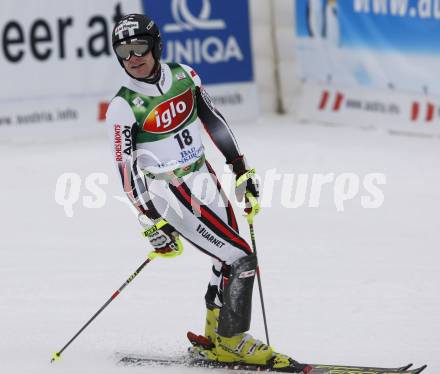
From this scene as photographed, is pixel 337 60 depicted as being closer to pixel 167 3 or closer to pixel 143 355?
pixel 167 3

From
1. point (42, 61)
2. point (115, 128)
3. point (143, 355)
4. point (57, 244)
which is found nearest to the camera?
point (115, 128)

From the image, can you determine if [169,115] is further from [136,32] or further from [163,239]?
[163,239]

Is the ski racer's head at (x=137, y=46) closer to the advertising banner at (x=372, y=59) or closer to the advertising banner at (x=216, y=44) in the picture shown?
the advertising banner at (x=372, y=59)

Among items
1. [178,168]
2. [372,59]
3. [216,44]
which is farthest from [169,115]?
[216,44]

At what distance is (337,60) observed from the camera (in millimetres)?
13766

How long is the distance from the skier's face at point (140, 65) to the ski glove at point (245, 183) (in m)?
0.74

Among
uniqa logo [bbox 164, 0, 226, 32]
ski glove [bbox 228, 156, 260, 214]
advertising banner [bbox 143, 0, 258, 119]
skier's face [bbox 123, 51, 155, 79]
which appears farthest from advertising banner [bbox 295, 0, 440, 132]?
skier's face [bbox 123, 51, 155, 79]

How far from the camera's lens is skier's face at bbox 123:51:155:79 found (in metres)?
5.45

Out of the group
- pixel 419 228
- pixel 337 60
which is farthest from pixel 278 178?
pixel 337 60

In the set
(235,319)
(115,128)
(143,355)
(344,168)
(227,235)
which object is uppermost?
(115,128)

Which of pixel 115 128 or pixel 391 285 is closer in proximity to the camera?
pixel 115 128

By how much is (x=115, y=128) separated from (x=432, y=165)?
6.32 m

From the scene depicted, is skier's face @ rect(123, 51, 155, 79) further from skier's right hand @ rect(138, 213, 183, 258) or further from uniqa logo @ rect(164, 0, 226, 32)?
uniqa logo @ rect(164, 0, 226, 32)

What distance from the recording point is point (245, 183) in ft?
18.8
